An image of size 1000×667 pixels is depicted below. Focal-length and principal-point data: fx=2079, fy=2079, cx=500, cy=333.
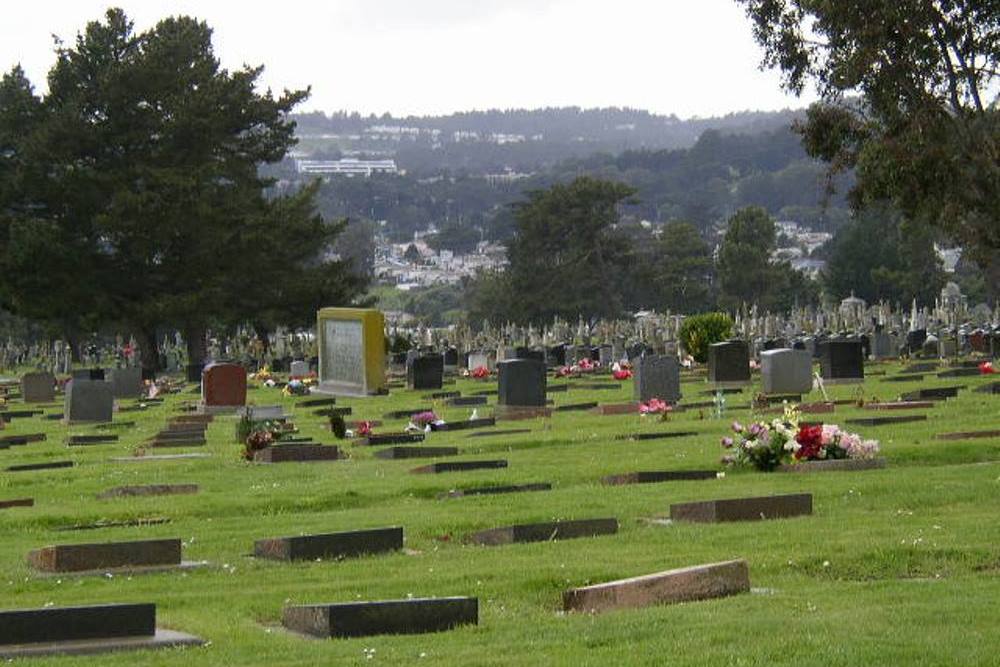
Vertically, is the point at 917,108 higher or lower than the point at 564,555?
higher

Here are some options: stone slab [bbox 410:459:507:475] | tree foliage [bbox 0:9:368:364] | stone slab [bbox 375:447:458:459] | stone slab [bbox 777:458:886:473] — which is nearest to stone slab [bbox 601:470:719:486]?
stone slab [bbox 777:458:886:473]

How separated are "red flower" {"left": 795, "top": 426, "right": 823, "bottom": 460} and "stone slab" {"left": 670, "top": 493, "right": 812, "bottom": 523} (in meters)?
4.35

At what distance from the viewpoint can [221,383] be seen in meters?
42.5

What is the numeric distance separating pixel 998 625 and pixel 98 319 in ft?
216

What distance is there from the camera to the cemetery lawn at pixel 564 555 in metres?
10.9

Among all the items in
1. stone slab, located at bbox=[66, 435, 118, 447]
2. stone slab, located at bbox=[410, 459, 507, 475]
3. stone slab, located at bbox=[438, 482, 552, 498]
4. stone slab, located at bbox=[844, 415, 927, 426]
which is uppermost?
stone slab, located at bbox=[844, 415, 927, 426]

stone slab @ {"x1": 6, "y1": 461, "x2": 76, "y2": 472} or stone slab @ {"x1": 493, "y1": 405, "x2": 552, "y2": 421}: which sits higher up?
stone slab @ {"x1": 493, "y1": 405, "x2": 552, "y2": 421}

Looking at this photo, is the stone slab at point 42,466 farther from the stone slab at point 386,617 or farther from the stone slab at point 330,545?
the stone slab at point 386,617

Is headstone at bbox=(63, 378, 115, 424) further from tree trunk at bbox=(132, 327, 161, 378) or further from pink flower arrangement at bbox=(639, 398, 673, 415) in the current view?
tree trunk at bbox=(132, 327, 161, 378)

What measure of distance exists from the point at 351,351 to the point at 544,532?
99.9ft

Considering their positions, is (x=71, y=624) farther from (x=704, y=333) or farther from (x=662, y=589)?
(x=704, y=333)

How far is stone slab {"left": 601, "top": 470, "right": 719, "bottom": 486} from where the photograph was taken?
21422 millimetres

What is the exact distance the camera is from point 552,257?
118188mm

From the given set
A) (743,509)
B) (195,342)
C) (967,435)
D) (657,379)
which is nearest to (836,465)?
(967,435)
